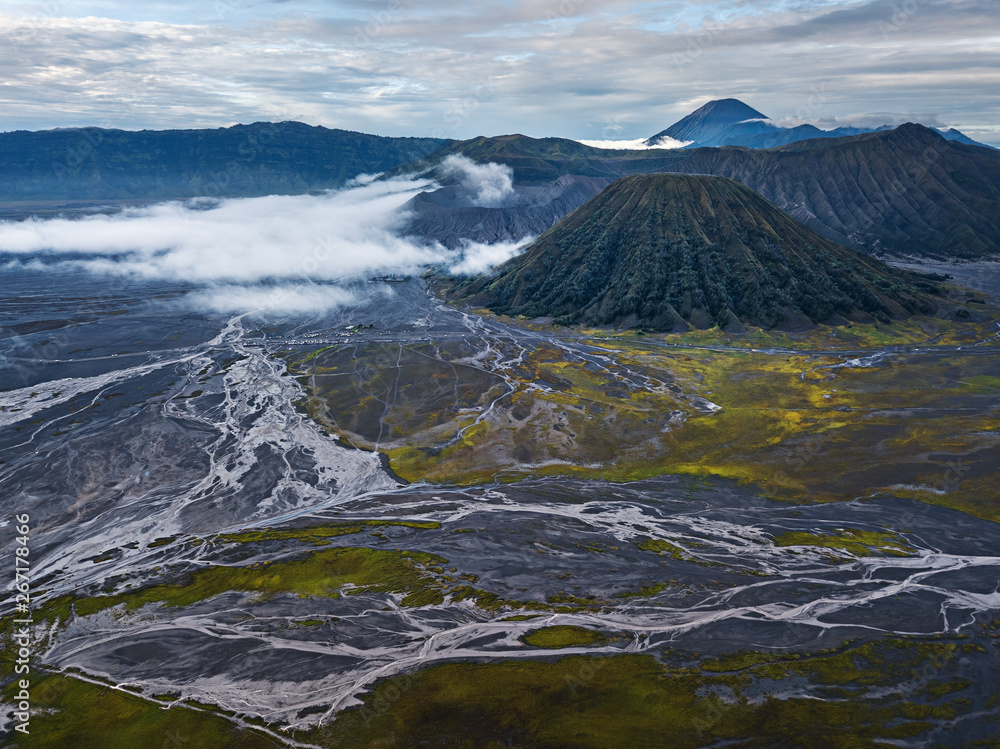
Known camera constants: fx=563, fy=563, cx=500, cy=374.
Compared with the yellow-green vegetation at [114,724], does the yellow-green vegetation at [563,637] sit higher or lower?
higher

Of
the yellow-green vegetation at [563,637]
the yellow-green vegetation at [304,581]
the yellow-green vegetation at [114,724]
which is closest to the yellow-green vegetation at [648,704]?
the yellow-green vegetation at [563,637]

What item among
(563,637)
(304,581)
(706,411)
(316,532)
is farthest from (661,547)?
(706,411)

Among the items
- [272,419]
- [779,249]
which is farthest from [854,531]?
[779,249]

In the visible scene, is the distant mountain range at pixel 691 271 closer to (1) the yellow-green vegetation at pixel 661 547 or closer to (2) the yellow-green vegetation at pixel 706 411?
(2) the yellow-green vegetation at pixel 706 411

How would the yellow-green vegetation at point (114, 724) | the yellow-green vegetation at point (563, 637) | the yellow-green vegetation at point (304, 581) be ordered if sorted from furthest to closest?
the yellow-green vegetation at point (304, 581)
the yellow-green vegetation at point (563, 637)
the yellow-green vegetation at point (114, 724)

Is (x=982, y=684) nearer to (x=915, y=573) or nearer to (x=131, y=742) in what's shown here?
(x=915, y=573)

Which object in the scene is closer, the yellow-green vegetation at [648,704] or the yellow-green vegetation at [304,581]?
the yellow-green vegetation at [648,704]
